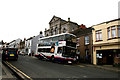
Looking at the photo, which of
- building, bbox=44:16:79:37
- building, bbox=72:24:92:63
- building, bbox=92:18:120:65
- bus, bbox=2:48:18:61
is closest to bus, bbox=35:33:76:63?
building, bbox=72:24:92:63

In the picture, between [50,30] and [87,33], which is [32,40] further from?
[87,33]

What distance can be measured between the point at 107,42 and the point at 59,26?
20629 millimetres

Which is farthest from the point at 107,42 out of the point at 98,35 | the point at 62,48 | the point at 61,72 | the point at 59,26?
the point at 59,26

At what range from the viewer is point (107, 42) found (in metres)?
17.6

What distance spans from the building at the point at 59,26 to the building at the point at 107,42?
45.9 feet

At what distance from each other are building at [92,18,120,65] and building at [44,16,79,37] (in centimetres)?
Result: 1399

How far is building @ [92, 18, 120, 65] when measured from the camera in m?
16.6

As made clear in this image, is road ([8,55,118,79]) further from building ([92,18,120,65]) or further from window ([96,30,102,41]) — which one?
window ([96,30,102,41])

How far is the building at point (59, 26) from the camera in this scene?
33.7 metres

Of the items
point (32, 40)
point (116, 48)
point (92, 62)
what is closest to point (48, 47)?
point (92, 62)

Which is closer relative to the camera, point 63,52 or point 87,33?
point 63,52

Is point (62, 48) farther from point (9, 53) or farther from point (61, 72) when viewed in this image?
point (9, 53)

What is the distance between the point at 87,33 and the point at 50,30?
20230 millimetres

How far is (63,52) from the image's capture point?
17594 mm
